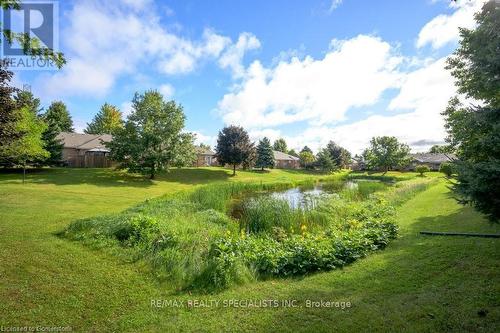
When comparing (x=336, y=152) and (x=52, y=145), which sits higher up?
(x=336, y=152)

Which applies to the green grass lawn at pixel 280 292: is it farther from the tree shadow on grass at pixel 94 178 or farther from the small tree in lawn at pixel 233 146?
the small tree in lawn at pixel 233 146

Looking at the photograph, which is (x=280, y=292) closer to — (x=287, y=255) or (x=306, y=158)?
(x=287, y=255)

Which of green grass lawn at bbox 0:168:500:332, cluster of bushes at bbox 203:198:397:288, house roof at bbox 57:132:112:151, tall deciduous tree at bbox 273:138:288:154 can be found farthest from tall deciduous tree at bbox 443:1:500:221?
tall deciduous tree at bbox 273:138:288:154

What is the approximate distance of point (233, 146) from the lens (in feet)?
143

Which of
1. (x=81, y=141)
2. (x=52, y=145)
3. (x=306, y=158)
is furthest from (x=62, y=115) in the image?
(x=306, y=158)

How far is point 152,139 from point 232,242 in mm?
25715

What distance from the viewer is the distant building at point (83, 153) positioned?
39.8 metres

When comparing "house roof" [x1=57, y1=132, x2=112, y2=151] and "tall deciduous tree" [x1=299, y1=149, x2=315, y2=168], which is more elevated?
"house roof" [x1=57, y1=132, x2=112, y2=151]

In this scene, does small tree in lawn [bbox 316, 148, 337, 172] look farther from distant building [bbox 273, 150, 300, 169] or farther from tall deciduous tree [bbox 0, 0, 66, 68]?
tall deciduous tree [bbox 0, 0, 66, 68]

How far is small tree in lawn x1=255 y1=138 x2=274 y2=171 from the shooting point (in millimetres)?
56219

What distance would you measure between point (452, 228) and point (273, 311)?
27.4 feet

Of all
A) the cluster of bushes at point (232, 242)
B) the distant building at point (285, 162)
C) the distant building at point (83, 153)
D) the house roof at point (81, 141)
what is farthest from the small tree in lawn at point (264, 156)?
the cluster of bushes at point (232, 242)

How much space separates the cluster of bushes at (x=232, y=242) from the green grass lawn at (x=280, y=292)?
0.43 metres

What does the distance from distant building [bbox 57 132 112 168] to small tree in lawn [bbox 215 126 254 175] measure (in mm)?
16046
